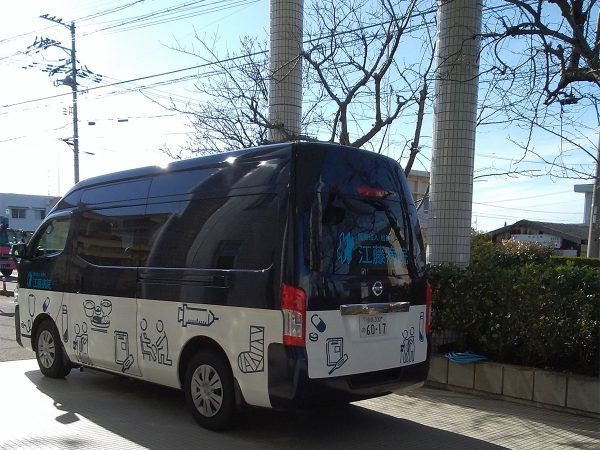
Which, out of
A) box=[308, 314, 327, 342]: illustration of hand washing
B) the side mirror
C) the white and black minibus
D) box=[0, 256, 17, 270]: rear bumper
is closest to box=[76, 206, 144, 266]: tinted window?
the white and black minibus

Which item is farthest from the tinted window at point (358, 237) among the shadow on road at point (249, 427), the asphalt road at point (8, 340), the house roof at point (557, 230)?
the house roof at point (557, 230)

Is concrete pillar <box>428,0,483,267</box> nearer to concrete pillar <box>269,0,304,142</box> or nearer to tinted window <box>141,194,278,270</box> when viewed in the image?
concrete pillar <box>269,0,304,142</box>

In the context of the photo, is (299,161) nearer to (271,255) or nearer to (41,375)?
(271,255)

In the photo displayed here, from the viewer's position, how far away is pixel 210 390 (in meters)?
5.05

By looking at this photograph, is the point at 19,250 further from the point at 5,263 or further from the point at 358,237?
the point at 5,263

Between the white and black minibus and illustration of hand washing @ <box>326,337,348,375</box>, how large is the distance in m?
0.01

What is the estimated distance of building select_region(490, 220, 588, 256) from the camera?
1519 inches

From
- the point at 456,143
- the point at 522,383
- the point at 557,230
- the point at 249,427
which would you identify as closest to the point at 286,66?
the point at 456,143

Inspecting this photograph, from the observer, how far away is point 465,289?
6812 millimetres

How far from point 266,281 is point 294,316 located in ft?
1.30

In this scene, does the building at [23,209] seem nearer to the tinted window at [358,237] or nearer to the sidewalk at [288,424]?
the sidewalk at [288,424]

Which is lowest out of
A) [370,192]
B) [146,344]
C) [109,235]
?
[146,344]

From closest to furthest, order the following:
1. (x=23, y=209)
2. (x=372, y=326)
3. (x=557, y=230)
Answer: (x=372, y=326) → (x=557, y=230) → (x=23, y=209)

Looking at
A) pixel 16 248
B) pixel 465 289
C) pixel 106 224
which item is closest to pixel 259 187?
pixel 106 224
